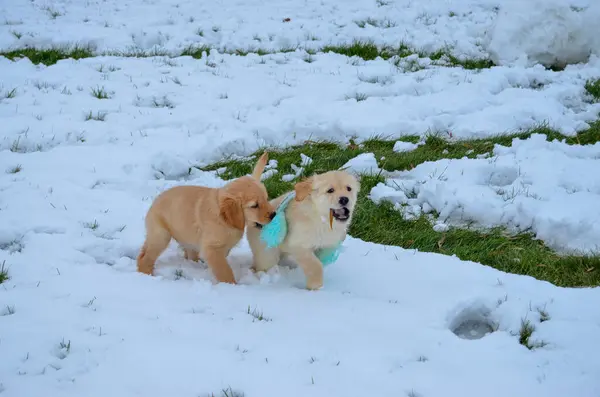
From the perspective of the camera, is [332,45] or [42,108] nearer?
[42,108]

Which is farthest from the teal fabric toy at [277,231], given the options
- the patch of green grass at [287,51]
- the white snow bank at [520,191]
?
the patch of green grass at [287,51]

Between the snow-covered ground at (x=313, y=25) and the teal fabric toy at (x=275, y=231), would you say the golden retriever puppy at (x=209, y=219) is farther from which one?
the snow-covered ground at (x=313, y=25)

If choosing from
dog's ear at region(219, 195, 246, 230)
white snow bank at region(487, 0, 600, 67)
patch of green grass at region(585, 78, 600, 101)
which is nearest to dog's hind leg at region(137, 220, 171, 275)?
dog's ear at region(219, 195, 246, 230)

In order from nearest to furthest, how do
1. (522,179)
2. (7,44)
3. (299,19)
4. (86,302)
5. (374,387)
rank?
(374,387), (86,302), (522,179), (7,44), (299,19)

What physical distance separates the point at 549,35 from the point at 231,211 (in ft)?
23.3

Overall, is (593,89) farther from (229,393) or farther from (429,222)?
(229,393)

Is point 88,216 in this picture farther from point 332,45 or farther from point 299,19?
point 299,19

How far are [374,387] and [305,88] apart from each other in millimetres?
5722

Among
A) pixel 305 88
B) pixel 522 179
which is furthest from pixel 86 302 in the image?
pixel 305 88

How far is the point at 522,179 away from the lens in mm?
5285

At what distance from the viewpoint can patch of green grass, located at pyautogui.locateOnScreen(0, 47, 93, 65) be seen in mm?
8336

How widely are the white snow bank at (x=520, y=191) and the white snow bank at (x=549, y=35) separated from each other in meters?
3.27

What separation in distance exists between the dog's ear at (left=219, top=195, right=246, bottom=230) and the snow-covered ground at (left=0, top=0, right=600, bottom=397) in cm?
44

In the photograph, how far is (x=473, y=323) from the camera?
11.5 ft
